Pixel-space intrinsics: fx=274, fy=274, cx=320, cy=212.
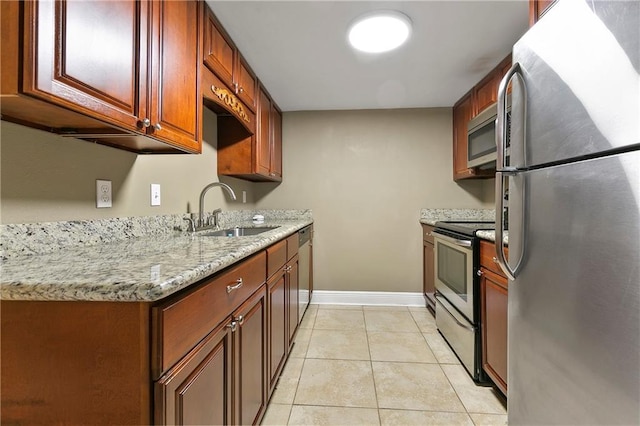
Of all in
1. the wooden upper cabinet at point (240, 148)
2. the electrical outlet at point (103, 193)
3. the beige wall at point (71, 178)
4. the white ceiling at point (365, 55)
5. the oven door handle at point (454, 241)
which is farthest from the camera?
the wooden upper cabinet at point (240, 148)

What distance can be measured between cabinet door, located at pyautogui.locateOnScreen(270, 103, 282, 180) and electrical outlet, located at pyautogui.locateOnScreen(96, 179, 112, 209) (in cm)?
163

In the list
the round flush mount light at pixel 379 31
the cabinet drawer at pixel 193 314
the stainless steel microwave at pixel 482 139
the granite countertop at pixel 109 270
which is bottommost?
the cabinet drawer at pixel 193 314

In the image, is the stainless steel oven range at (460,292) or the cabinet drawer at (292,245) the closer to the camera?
the stainless steel oven range at (460,292)

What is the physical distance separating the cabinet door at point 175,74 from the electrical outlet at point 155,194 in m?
0.37

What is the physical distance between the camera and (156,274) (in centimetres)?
64

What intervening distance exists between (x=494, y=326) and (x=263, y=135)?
2.26 m

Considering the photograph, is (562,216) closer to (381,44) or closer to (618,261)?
(618,261)

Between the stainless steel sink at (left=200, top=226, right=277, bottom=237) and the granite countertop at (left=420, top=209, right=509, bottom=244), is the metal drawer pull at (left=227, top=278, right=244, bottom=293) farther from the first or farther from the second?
the granite countertop at (left=420, top=209, right=509, bottom=244)

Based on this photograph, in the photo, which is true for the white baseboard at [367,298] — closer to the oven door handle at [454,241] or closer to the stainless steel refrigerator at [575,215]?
the oven door handle at [454,241]

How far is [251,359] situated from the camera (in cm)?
114

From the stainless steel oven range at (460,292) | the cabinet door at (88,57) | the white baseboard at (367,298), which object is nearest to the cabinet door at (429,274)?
the white baseboard at (367,298)

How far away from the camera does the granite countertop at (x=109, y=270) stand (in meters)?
0.56

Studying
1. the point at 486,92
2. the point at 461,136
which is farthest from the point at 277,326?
the point at 461,136

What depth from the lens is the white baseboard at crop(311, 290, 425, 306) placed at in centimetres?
305
